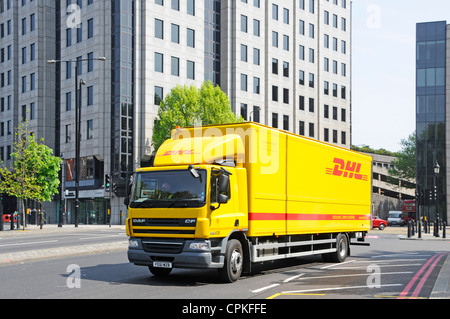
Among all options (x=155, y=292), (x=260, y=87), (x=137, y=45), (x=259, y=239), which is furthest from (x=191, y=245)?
(x=260, y=87)

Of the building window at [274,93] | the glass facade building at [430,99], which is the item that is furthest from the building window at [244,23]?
the glass facade building at [430,99]

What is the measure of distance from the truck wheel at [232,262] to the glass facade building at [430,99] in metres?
58.0

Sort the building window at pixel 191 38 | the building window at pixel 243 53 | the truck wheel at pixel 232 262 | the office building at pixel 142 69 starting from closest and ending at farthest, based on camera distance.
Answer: the truck wheel at pixel 232 262 → the office building at pixel 142 69 → the building window at pixel 191 38 → the building window at pixel 243 53

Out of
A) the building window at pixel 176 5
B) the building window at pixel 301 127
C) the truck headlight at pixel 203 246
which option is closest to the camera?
the truck headlight at pixel 203 246

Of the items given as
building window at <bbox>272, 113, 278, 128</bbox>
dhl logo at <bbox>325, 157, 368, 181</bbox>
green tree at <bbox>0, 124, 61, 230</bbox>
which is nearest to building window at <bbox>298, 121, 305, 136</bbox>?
building window at <bbox>272, 113, 278, 128</bbox>

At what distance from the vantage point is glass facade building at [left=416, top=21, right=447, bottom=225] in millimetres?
65188

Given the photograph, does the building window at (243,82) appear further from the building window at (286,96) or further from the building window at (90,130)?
the building window at (90,130)

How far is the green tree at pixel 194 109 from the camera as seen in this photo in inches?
1864

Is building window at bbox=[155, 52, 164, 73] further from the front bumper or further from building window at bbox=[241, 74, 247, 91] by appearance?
the front bumper

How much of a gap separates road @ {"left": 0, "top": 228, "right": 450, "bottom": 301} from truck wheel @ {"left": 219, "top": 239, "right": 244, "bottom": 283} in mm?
195

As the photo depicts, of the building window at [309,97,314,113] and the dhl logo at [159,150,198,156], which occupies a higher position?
the building window at [309,97,314,113]

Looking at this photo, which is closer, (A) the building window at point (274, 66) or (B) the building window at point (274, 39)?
(A) the building window at point (274, 66)

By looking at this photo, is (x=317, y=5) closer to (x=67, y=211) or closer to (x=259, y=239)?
(x=67, y=211)

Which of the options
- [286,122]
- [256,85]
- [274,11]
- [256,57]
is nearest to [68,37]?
[256,57]
